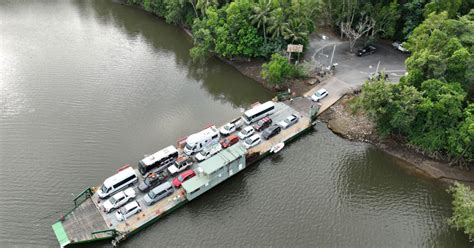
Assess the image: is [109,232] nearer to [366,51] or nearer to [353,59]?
[353,59]

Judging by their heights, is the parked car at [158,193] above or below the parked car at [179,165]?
below

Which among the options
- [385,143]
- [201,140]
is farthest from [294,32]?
[201,140]

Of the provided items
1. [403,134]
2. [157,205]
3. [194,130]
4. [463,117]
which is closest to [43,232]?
[157,205]

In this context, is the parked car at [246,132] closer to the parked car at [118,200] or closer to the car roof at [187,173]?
the car roof at [187,173]

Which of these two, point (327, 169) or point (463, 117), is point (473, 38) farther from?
point (327, 169)

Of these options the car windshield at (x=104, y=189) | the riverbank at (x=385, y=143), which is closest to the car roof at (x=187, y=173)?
the car windshield at (x=104, y=189)

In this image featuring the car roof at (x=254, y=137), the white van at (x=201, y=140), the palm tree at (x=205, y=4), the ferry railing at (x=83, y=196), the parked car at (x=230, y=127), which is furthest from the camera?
the palm tree at (x=205, y=4)

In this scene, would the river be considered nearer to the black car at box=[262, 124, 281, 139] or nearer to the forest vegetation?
the black car at box=[262, 124, 281, 139]

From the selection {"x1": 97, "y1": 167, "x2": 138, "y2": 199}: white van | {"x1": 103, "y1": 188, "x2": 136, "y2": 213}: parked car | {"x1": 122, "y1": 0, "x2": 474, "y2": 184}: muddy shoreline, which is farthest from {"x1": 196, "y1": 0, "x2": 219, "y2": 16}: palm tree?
{"x1": 103, "y1": 188, "x2": 136, "y2": 213}: parked car
